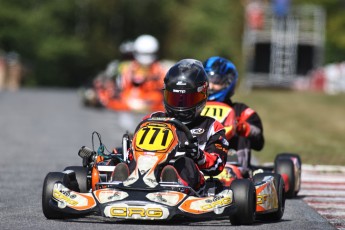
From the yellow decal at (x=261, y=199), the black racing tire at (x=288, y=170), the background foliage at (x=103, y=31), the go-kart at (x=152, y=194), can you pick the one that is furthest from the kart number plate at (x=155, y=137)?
the background foliage at (x=103, y=31)

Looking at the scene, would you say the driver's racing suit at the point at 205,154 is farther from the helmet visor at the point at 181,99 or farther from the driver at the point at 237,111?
the driver at the point at 237,111

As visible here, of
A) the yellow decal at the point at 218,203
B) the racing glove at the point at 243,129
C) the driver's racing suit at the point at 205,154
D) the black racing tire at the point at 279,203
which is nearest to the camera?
the yellow decal at the point at 218,203

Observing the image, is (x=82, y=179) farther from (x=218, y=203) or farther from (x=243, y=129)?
(x=243, y=129)

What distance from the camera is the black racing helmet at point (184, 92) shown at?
354 inches

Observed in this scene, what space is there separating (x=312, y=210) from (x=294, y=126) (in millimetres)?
14848

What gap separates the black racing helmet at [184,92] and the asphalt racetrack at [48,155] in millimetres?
951

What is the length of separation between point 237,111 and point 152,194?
358cm

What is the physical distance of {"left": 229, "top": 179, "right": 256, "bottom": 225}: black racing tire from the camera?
8305 mm

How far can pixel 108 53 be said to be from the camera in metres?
71.8

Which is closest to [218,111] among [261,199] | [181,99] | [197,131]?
[197,131]

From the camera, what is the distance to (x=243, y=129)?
11.1 m

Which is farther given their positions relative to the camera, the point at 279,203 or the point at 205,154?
the point at 279,203

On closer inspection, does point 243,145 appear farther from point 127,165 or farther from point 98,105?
point 98,105

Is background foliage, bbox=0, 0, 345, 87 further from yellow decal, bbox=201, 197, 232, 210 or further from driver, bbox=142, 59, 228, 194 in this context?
yellow decal, bbox=201, 197, 232, 210
